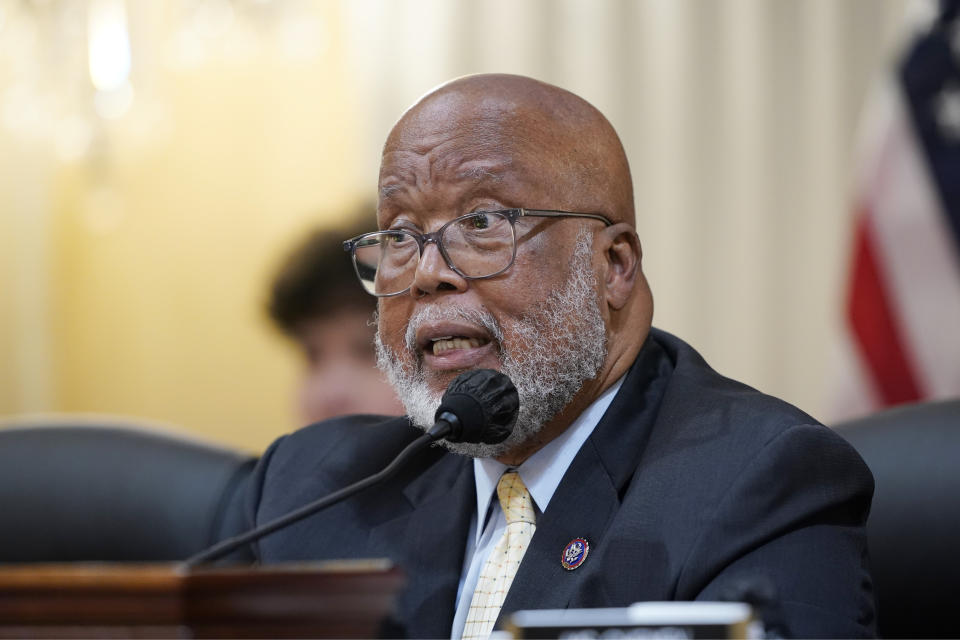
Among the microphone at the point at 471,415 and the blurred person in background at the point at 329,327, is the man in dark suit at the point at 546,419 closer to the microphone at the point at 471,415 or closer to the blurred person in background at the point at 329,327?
the microphone at the point at 471,415

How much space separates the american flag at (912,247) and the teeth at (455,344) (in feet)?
5.55

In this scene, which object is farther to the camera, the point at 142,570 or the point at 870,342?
the point at 870,342

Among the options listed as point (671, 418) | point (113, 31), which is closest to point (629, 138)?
point (113, 31)

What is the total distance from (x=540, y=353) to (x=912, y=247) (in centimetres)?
181

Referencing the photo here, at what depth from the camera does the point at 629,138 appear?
12.1ft

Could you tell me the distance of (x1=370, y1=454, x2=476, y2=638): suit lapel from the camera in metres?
1.60

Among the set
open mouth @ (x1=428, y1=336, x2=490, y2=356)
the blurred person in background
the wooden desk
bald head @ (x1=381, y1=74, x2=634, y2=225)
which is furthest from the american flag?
the wooden desk

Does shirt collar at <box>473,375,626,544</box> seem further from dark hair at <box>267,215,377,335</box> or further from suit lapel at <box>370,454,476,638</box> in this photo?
dark hair at <box>267,215,377,335</box>

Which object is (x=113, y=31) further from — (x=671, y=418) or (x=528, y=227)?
(x=671, y=418)

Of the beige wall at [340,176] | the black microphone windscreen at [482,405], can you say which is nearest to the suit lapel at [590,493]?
the black microphone windscreen at [482,405]

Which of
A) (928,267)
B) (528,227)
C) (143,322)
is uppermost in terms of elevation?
(528,227)

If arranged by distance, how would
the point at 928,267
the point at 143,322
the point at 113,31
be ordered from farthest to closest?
the point at 143,322 → the point at 113,31 → the point at 928,267

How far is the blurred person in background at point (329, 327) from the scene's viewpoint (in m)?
2.79

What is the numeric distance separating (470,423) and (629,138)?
2414 millimetres
